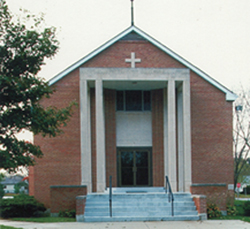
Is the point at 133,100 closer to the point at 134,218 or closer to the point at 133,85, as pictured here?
the point at 133,85

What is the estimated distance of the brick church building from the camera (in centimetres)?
1948

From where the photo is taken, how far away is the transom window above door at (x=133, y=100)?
73.5 feet

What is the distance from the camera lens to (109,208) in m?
16.4

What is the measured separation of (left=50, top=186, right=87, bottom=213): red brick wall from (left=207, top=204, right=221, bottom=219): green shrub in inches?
225

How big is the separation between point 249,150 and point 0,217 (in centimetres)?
2412

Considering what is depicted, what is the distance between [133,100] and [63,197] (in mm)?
7589

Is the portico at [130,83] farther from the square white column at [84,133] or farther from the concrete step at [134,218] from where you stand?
the concrete step at [134,218]

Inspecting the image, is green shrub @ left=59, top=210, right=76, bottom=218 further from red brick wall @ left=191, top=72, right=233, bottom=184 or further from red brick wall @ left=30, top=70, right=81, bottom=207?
red brick wall @ left=191, top=72, right=233, bottom=184

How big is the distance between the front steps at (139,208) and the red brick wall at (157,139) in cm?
409

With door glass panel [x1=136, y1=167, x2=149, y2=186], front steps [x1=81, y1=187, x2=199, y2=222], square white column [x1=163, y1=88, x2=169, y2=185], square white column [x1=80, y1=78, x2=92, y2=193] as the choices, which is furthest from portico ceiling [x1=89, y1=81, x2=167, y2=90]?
front steps [x1=81, y1=187, x2=199, y2=222]

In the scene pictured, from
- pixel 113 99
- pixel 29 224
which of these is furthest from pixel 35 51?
pixel 113 99

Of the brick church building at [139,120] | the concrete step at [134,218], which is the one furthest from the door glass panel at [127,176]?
the concrete step at [134,218]

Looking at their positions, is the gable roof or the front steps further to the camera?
the gable roof

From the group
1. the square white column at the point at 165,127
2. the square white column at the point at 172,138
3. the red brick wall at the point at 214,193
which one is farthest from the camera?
the square white column at the point at 165,127
